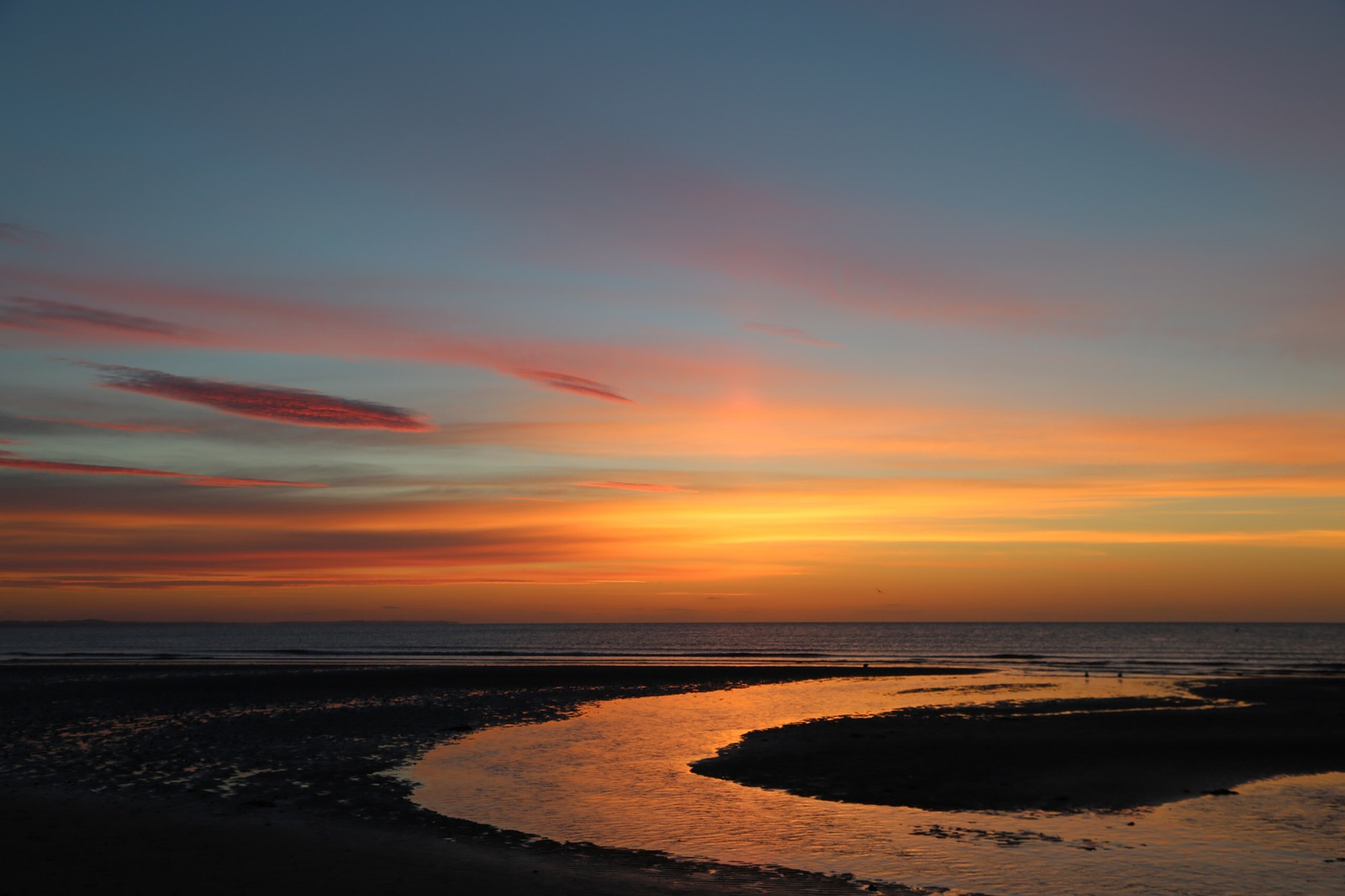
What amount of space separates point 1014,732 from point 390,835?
2111 cm

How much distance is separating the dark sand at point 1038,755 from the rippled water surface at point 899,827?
107 cm

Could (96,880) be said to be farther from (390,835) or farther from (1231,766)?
(1231,766)

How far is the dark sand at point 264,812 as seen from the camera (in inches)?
519

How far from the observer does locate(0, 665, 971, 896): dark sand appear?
1317 centimetres

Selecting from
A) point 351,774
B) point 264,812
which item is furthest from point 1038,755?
point 264,812

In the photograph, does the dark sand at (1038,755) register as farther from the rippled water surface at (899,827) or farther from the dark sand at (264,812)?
the dark sand at (264,812)

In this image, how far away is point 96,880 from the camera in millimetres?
12969

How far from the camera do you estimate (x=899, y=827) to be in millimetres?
17094

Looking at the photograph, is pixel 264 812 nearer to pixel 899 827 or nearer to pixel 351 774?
pixel 351 774

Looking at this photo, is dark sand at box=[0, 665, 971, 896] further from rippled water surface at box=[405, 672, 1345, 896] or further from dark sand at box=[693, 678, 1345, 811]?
dark sand at box=[693, 678, 1345, 811]

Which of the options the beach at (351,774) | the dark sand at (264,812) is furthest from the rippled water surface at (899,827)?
the dark sand at (264,812)

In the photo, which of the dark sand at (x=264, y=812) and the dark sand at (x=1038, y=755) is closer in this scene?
the dark sand at (x=264, y=812)

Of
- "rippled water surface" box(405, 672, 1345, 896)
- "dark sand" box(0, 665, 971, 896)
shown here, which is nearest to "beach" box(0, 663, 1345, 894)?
"dark sand" box(0, 665, 971, 896)

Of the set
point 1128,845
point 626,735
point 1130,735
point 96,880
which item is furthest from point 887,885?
point 1130,735
